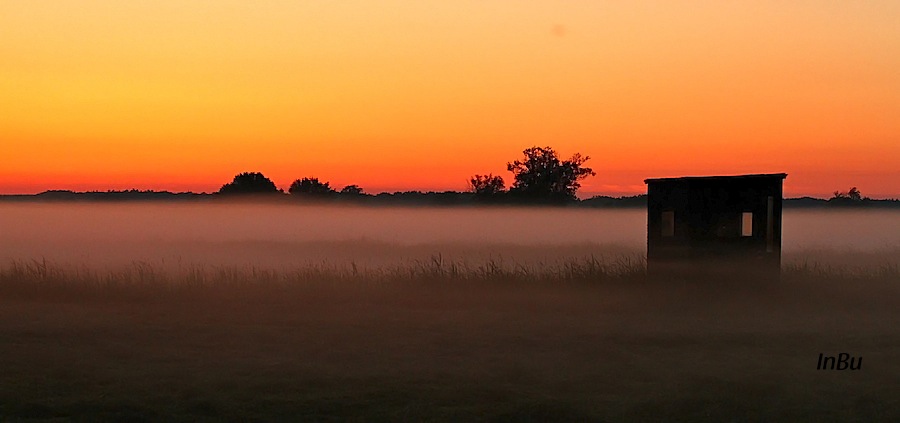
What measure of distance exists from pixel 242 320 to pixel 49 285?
8.38 metres

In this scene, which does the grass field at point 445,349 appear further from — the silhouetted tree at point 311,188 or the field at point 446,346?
the silhouetted tree at point 311,188

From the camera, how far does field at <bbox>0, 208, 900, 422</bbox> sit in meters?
9.70

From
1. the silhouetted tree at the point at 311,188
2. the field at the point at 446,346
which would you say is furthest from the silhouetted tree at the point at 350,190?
the field at the point at 446,346

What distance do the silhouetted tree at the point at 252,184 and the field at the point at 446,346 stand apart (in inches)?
3325

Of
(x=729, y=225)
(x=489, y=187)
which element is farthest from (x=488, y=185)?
(x=729, y=225)

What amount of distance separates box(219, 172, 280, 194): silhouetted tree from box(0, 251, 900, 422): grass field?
85.9m

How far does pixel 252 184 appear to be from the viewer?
354 ft

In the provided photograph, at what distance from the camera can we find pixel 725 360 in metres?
12.4

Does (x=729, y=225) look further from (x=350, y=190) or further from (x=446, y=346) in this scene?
(x=350, y=190)

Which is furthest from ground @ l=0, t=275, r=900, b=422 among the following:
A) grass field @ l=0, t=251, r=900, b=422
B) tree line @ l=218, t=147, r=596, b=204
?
tree line @ l=218, t=147, r=596, b=204

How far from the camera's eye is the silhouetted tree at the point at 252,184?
108 metres

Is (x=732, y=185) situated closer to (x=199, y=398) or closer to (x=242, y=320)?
(x=242, y=320)

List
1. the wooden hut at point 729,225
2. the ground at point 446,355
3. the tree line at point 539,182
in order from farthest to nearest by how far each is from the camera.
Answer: the tree line at point 539,182 → the wooden hut at point 729,225 → the ground at point 446,355

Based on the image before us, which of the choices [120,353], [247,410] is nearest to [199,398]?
[247,410]
